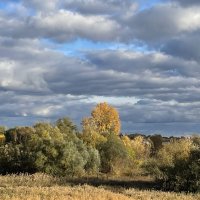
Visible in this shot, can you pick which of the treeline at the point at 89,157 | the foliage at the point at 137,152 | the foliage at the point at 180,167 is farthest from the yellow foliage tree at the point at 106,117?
the foliage at the point at 180,167

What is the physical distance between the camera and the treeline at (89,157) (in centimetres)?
4544

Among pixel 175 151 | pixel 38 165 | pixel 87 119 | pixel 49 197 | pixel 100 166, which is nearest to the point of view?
pixel 49 197

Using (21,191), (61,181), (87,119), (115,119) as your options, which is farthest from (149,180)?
(115,119)

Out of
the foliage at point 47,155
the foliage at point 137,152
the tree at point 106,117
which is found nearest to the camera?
the foliage at point 47,155

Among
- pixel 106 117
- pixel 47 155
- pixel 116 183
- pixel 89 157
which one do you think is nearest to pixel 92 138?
pixel 89 157

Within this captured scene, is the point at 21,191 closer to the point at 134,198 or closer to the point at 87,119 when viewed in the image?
the point at 134,198

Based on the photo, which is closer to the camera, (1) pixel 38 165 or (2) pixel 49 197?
(2) pixel 49 197

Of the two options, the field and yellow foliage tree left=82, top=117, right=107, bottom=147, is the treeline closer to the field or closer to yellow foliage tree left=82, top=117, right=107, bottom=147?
yellow foliage tree left=82, top=117, right=107, bottom=147

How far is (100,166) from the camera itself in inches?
2645

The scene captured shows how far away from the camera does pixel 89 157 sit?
6259cm

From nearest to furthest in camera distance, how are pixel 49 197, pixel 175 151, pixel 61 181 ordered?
pixel 49 197 → pixel 61 181 → pixel 175 151

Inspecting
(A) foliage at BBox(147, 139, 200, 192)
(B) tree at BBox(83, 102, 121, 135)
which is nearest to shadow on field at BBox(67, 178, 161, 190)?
(A) foliage at BBox(147, 139, 200, 192)

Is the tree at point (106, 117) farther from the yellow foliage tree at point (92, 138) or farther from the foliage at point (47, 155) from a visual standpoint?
the foliage at point (47, 155)

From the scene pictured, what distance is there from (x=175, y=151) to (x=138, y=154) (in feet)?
127
